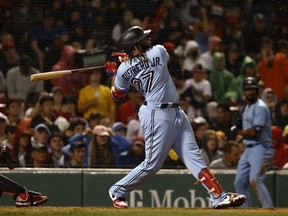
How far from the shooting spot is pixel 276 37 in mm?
13086

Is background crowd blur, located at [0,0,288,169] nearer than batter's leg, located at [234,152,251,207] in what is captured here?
No

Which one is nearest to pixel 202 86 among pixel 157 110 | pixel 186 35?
pixel 186 35

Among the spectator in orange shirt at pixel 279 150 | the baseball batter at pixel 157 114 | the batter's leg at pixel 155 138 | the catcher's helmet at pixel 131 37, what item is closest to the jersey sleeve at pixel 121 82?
the baseball batter at pixel 157 114

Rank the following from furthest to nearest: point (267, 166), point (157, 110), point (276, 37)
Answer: point (276, 37)
point (267, 166)
point (157, 110)

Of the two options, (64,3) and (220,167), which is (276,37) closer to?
(220,167)

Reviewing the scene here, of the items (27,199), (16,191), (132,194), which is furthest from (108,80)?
(16,191)

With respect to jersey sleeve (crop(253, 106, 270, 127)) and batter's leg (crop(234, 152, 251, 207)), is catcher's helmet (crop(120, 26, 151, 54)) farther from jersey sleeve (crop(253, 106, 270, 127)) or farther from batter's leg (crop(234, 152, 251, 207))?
batter's leg (crop(234, 152, 251, 207))

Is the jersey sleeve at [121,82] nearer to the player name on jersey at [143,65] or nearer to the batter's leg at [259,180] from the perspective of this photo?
the player name on jersey at [143,65]

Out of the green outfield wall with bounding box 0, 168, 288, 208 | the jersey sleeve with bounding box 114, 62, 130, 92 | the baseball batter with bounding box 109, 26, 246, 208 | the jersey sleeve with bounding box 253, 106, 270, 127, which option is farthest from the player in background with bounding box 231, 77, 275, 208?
the jersey sleeve with bounding box 114, 62, 130, 92

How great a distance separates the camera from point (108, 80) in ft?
43.7

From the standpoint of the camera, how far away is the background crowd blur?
1265cm

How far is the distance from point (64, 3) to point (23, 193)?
387cm

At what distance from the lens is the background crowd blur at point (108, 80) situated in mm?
12648

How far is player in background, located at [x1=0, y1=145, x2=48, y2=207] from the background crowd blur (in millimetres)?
2728
